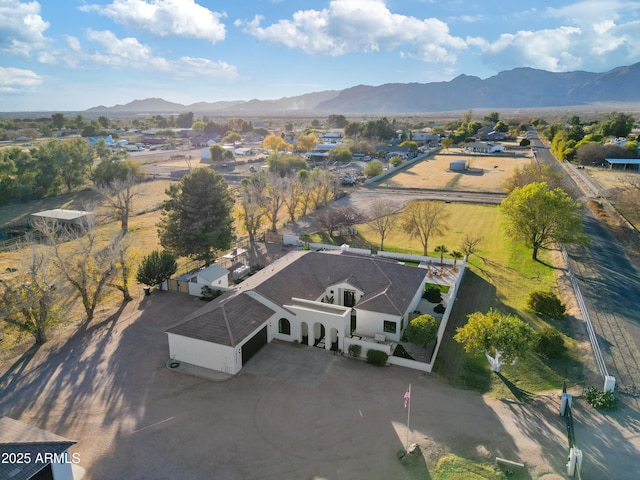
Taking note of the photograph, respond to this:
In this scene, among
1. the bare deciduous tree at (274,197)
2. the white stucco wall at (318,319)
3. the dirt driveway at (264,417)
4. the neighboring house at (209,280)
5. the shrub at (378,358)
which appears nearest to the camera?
the dirt driveway at (264,417)

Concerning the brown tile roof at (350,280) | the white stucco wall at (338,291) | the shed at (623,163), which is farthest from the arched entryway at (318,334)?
the shed at (623,163)

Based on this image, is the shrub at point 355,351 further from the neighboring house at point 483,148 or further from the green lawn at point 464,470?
the neighboring house at point 483,148

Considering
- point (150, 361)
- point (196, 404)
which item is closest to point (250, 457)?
point (196, 404)

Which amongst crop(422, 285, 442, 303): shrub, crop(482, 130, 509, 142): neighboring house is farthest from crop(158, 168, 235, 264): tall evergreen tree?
crop(482, 130, 509, 142): neighboring house

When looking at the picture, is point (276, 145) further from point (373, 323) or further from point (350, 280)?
point (373, 323)

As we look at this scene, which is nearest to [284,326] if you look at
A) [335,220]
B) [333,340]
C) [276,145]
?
[333,340]
